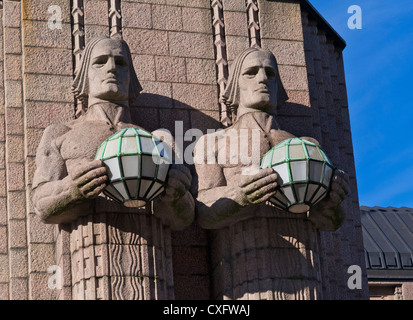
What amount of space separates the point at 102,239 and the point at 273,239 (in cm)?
192

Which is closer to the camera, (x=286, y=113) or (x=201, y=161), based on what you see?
(x=201, y=161)

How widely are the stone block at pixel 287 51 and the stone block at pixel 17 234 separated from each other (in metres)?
3.92

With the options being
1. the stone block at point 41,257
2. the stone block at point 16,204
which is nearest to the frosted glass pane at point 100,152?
the stone block at point 41,257

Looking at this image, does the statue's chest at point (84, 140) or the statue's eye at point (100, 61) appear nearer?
the statue's chest at point (84, 140)

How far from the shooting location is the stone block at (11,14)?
16.2m

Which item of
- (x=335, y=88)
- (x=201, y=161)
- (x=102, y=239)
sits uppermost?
(x=335, y=88)

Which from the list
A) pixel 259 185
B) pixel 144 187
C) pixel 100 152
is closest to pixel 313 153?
pixel 259 185

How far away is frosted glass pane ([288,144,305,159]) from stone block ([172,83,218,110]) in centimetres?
241

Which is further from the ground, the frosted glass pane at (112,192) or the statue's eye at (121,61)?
the statue's eye at (121,61)

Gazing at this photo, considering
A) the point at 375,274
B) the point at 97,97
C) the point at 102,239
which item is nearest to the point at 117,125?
the point at 97,97

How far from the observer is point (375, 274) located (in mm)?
26516

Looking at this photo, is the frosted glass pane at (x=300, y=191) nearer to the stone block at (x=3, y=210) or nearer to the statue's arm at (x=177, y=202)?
the statue's arm at (x=177, y=202)

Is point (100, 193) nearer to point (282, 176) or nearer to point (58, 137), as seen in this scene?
point (58, 137)

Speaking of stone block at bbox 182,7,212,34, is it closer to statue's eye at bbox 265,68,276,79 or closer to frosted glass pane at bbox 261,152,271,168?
statue's eye at bbox 265,68,276,79
